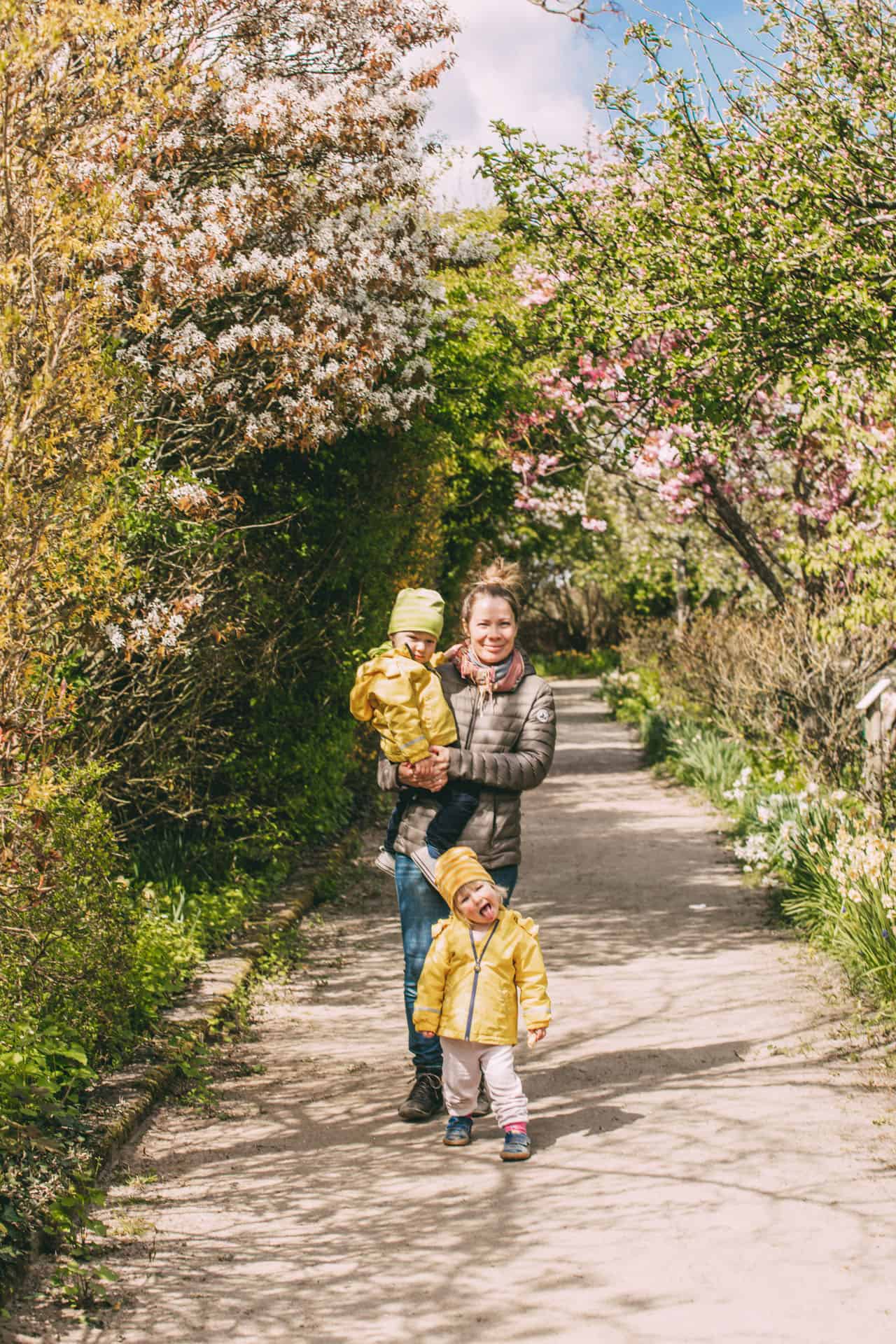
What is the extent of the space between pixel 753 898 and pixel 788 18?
5.47m

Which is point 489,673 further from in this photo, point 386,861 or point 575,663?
point 575,663

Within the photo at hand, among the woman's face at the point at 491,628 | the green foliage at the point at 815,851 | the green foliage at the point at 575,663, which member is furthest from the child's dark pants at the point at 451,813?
the green foliage at the point at 575,663

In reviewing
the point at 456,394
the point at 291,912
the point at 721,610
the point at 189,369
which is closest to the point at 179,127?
the point at 189,369

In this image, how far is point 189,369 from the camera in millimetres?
7223

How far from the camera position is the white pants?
15.4ft

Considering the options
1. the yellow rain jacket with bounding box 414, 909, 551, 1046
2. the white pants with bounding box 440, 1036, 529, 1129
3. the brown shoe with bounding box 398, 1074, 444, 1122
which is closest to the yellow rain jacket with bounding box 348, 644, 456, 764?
the yellow rain jacket with bounding box 414, 909, 551, 1046

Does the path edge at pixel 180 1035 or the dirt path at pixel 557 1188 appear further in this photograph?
the path edge at pixel 180 1035

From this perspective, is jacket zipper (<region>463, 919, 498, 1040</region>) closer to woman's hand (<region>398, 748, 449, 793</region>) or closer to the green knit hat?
woman's hand (<region>398, 748, 449, 793</region>)

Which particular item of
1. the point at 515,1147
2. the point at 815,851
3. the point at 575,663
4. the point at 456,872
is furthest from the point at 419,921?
the point at 575,663

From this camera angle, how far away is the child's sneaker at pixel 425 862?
5.00 metres

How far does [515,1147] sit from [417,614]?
1.91m

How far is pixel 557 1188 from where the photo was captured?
436cm

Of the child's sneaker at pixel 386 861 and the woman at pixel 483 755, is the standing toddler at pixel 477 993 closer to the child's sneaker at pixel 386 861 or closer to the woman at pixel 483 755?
the woman at pixel 483 755

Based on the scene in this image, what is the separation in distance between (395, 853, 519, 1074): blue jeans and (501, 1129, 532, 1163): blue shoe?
56 centimetres
